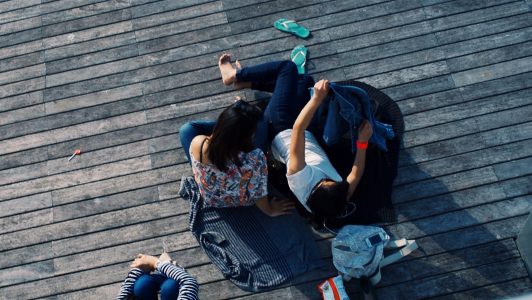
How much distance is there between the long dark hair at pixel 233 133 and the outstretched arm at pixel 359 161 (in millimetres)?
827

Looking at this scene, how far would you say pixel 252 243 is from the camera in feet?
10.1

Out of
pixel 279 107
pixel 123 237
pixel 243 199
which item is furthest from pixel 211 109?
pixel 123 237

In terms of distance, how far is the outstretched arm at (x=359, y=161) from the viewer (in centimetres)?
293

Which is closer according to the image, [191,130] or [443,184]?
[191,130]

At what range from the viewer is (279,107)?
3.14m

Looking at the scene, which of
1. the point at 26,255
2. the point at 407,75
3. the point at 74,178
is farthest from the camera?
the point at 407,75

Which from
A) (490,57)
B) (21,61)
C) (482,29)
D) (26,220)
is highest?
(482,29)

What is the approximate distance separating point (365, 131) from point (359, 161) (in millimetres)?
220

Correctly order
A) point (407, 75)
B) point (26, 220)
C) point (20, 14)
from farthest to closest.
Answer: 1. point (20, 14)
2. point (407, 75)
3. point (26, 220)

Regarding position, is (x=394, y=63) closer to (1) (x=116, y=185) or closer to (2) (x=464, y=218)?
(2) (x=464, y=218)

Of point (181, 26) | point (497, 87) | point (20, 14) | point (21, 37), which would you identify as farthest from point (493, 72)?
point (20, 14)

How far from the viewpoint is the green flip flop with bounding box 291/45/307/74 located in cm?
367

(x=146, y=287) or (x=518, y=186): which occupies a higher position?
(x=518, y=186)

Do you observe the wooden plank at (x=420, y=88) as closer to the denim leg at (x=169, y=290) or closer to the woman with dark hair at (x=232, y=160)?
the woman with dark hair at (x=232, y=160)
